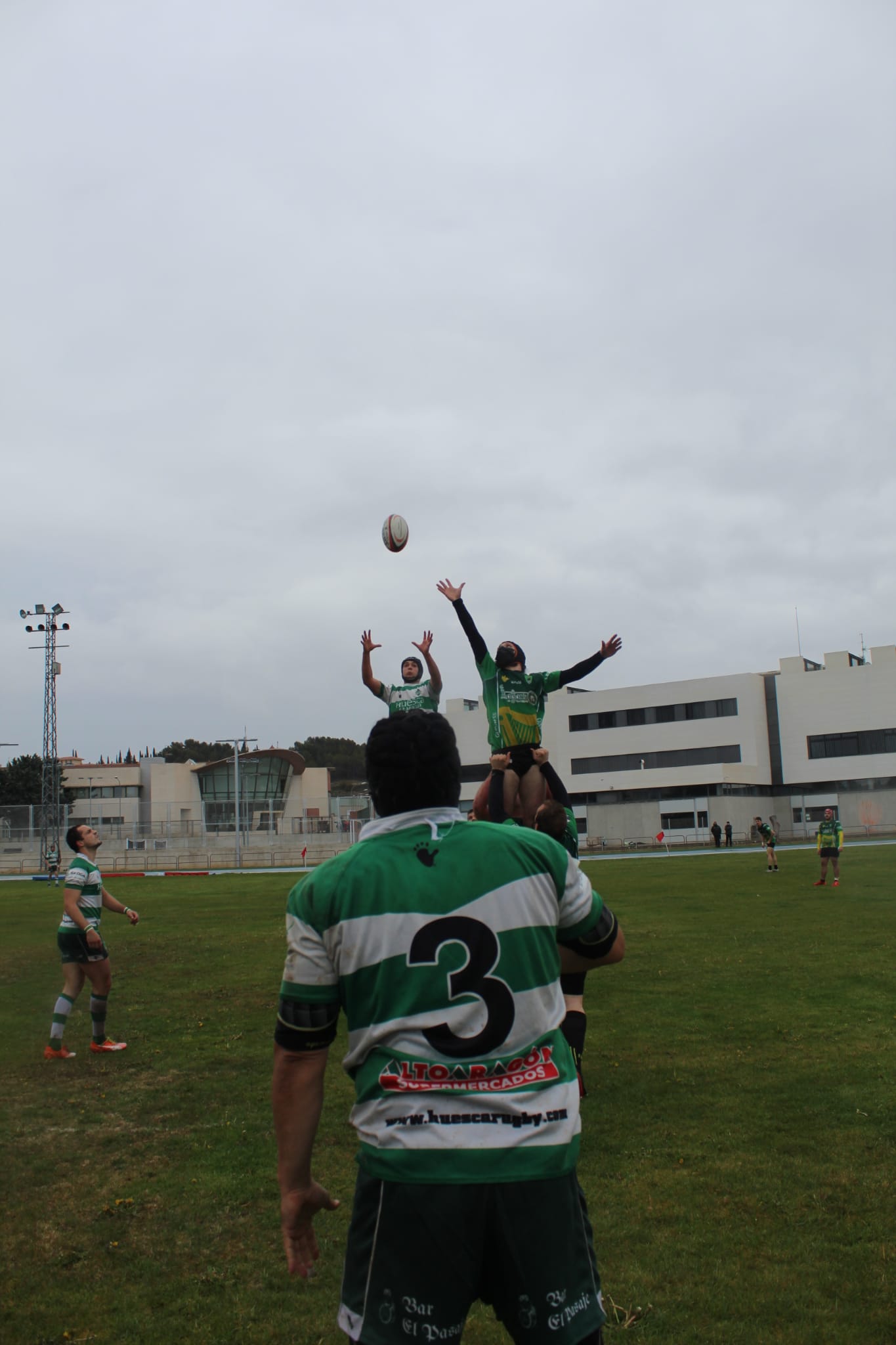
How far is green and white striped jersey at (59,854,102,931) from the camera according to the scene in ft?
38.1

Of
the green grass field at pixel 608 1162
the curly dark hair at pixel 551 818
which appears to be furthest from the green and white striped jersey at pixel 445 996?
the curly dark hair at pixel 551 818

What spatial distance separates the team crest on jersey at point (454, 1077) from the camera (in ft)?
9.15

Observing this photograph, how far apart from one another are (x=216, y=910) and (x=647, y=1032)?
17.9 meters

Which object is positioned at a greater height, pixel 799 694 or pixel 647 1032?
pixel 799 694

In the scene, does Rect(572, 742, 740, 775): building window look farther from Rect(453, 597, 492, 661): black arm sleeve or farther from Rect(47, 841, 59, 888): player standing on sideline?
Rect(453, 597, 492, 661): black arm sleeve

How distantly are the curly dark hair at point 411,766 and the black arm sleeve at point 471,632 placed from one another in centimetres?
509

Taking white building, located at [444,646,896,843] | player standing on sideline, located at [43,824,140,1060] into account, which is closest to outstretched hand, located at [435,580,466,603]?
player standing on sideline, located at [43,824,140,1060]

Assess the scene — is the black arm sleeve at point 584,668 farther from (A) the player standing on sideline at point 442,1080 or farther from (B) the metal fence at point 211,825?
(B) the metal fence at point 211,825

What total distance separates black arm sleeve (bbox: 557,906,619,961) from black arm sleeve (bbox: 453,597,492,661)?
5.11 meters

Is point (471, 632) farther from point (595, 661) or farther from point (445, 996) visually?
point (445, 996)

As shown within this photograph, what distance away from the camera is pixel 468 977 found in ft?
9.29

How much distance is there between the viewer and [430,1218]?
2686mm

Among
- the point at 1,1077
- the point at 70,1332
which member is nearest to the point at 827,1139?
the point at 70,1332

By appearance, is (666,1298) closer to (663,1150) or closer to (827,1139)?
(663,1150)
